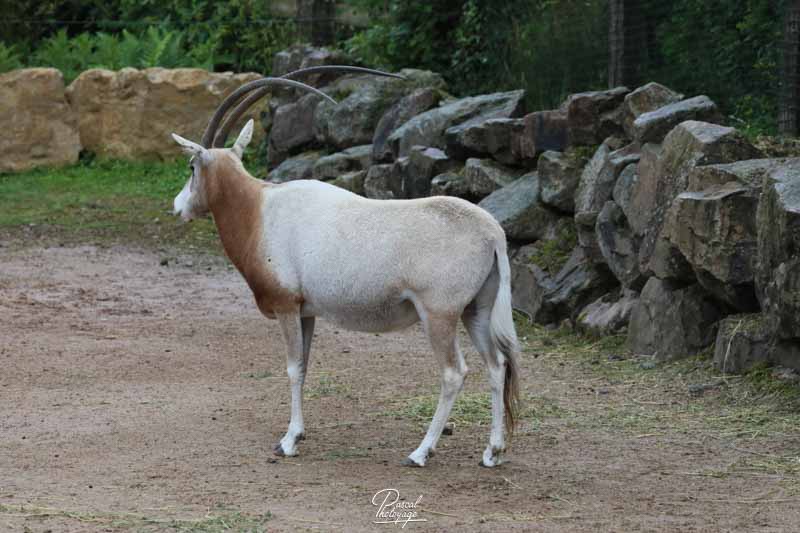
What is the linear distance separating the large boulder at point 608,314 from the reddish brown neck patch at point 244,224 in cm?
328

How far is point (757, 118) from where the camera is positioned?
384 inches

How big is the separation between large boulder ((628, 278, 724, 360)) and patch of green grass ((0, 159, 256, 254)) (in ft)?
19.4

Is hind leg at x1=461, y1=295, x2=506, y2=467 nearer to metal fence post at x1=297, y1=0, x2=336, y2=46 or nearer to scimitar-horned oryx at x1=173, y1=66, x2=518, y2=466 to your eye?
scimitar-horned oryx at x1=173, y1=66, x2=518, y2=466

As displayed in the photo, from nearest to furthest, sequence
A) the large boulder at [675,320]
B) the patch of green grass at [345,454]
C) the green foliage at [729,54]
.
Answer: the patch of green grass at [345,454], the large boulder at [675,320], the green foliage at [729,54]

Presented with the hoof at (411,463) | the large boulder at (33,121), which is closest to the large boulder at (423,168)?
the hoof at (411,463)

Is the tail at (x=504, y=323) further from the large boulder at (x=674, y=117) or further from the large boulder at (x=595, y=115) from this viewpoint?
the large boulder at (x=595, y=115)

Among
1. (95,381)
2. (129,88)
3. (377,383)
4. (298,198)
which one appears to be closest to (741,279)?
(377,383)

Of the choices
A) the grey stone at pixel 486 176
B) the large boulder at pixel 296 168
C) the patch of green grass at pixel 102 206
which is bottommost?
the patch of green grass at pixel 102 206

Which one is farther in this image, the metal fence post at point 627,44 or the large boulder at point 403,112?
the large boulder at point 403,112

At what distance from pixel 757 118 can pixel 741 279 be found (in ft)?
9.28

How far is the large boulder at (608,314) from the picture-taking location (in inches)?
344

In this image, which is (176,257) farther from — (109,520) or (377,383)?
(109,520)

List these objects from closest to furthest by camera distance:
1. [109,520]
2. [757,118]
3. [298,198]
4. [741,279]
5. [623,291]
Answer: [109,520]
[298,198]
[741,279]
[623,291]
[757,118]

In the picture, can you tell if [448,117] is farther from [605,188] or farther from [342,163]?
[605,188]
